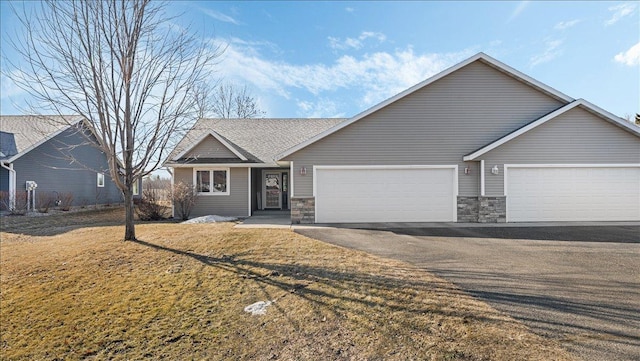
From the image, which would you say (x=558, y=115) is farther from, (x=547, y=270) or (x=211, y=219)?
(x=211, y=219)

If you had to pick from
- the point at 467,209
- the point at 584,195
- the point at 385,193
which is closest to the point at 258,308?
the point at 385,193

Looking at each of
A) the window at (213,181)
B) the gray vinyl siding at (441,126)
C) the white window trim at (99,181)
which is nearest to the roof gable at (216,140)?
the window at (213,181)

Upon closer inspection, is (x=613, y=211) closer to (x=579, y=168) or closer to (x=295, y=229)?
(x=579, y=168)

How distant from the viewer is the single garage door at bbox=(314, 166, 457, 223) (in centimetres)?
1152

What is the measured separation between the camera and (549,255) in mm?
6652

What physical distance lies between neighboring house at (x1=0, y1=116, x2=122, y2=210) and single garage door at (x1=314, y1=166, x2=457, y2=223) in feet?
35.0

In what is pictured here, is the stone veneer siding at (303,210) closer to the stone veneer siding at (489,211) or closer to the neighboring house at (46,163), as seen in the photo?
the stone veneer siding at (489,211)

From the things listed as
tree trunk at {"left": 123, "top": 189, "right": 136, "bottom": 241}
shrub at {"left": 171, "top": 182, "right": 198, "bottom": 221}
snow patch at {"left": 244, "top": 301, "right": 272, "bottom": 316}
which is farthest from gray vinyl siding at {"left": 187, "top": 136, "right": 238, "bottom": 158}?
snow patch at {"left": 244, "top": 301, "right": 272, "bottom": 316}

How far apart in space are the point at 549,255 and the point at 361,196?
613cm

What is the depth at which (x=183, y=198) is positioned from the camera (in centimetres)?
1301

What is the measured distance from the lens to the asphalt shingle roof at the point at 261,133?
47.8 ft

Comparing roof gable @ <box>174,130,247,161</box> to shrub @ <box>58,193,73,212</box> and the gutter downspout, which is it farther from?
the gutter downspout

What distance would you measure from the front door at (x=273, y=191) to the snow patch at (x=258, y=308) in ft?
39.6

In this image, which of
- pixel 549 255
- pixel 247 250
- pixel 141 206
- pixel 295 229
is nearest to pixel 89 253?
pixel 247 250
